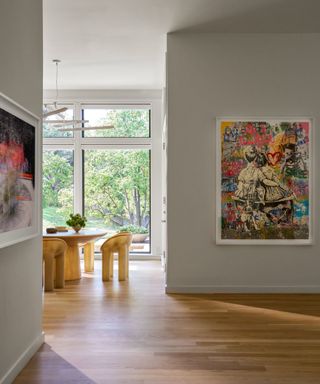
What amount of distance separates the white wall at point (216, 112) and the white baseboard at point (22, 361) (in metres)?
2.30

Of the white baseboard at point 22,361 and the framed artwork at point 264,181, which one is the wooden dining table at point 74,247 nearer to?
the framed artwork at point 264,181

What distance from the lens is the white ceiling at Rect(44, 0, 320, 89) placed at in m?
4.83

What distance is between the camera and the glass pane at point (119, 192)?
8.59m

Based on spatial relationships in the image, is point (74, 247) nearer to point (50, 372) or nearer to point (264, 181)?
point (264, 181)

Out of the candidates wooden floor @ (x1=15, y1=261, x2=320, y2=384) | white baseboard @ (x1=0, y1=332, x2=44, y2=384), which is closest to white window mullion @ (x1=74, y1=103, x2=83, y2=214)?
wooden floor @ (x1=15, y1=261, x2=320, y2=384)

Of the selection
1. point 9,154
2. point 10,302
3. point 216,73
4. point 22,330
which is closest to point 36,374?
point 22,330

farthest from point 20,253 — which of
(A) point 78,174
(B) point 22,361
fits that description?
(A) point 78,174

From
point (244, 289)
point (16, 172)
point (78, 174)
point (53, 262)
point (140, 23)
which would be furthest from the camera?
point (78, 174)

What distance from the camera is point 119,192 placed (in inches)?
340

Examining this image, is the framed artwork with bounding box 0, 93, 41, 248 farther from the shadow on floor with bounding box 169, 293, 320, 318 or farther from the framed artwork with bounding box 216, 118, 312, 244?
the framed artwork with bounding box 216, 118, 312, 244

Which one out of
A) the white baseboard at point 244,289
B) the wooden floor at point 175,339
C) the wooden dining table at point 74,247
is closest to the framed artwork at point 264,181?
the white baseboard at point 244,289

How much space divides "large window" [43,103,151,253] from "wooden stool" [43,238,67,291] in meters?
2.64

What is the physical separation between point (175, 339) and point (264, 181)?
2.52 metres

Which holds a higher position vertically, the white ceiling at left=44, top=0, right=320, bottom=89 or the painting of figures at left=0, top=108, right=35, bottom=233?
the white ceiling at left=44, top=0, right=320, bottom=89
